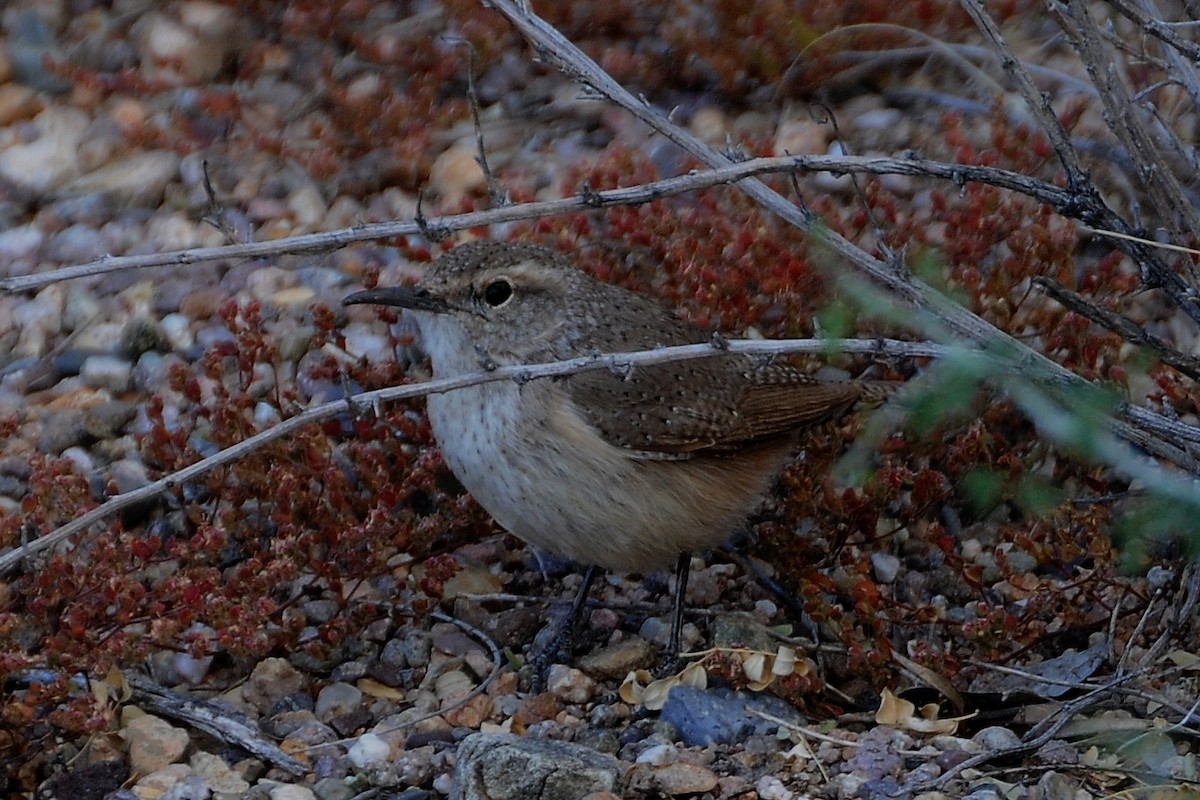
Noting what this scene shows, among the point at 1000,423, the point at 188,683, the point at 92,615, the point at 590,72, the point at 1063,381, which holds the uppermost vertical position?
the point at 590,72

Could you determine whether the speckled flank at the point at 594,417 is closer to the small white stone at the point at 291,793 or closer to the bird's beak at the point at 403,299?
the bird's beak at the point at 403,299

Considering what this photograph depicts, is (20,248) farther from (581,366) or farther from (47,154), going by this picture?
(581,366)

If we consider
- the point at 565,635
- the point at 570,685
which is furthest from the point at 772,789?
the point at 565,635

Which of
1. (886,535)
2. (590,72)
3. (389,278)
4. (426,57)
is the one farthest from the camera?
(426,57)

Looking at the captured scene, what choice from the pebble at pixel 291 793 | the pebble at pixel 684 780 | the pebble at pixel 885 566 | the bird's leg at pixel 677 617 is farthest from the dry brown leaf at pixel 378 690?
the pebble at pixel 885 566

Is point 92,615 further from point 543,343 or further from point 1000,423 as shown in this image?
point 1000,423

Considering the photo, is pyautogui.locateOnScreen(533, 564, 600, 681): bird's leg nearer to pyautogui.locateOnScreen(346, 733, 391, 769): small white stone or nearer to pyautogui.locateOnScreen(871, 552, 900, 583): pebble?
pyautogui.locateOnScreen(346, 733, 391, 769): small white stone

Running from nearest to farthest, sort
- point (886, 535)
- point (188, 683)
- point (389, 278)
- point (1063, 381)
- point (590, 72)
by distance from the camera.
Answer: point (1063, 381)
point (590, 72)
point (188, 683)
point (886, 535)
point (389, 278)

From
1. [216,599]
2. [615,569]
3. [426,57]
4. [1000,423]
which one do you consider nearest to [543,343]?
[615,569]
